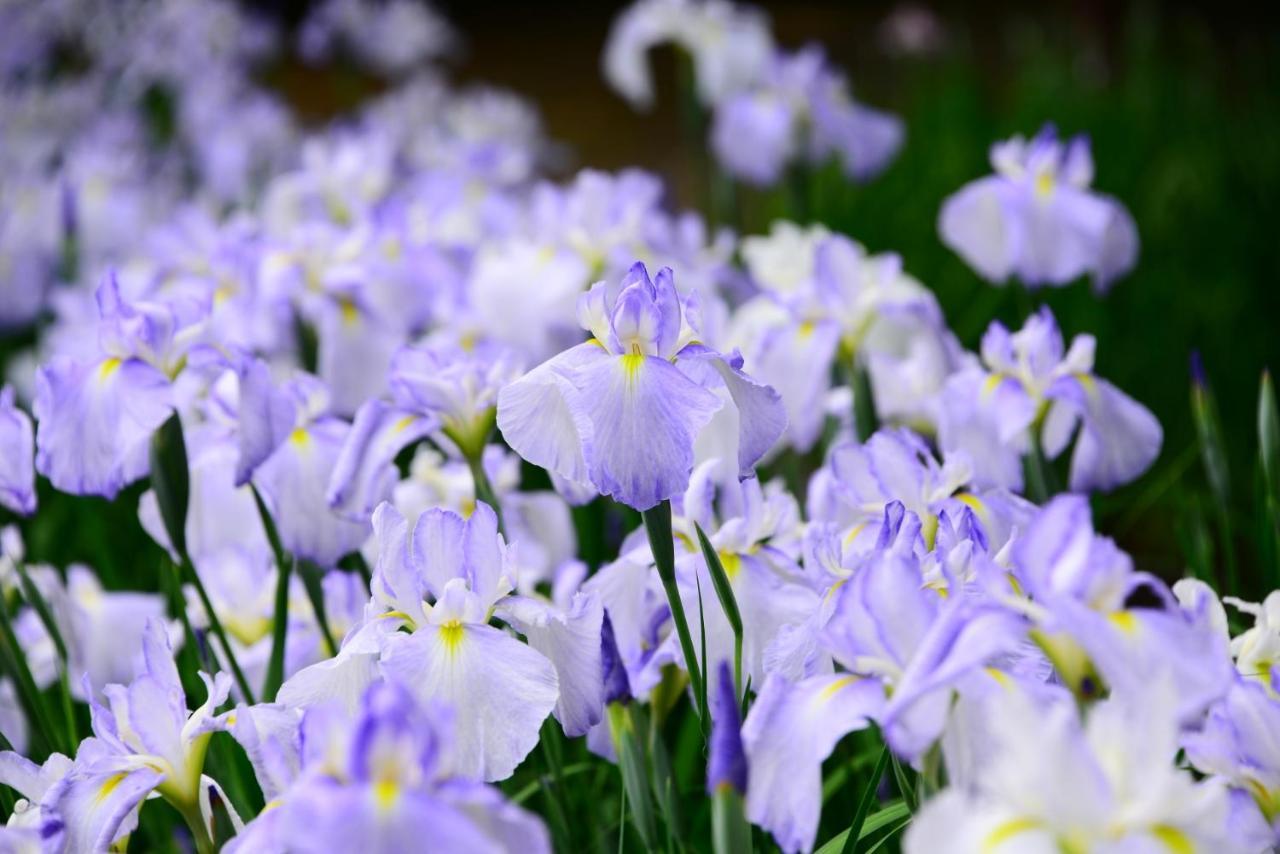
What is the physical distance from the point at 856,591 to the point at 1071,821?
0.75ft

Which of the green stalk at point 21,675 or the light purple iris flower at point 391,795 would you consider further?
the green stalk at point 21,675

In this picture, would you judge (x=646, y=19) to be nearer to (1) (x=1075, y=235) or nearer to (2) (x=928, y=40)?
(1) (x=1075, y=235)

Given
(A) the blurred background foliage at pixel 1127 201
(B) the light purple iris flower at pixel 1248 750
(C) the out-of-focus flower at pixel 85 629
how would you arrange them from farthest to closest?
1. (A) the blurred background foliage at pixel 1127 201
2. (C) the out-of-focus flower at pixel 85 629
3. (B) the light purple iris flower at pixel 1248 750

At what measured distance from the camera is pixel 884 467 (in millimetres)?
1341

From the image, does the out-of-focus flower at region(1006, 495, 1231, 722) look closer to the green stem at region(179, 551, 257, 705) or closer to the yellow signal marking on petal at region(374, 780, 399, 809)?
the yellow signal marking on petal at region(374, 780, 399, 809)

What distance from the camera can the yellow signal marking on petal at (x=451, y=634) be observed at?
1.09 meters

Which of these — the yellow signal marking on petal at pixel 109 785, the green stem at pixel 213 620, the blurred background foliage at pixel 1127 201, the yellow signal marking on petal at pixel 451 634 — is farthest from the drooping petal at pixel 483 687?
the blurred background foliage at pixel 1127 201

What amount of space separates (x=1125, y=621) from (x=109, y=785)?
814mm

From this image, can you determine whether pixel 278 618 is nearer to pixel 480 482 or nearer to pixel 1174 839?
pixel 480 482

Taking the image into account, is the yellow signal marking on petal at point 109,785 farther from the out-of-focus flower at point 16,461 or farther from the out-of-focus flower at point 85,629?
the out-of-focus flower at point 85,629

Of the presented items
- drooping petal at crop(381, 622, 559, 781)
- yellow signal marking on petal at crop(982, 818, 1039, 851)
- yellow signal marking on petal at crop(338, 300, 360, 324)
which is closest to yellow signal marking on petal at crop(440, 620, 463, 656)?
drooping petal at crop(381, 622, 559, 781)

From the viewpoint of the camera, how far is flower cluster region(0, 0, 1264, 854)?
33.7 inches

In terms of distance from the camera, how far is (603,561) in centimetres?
208

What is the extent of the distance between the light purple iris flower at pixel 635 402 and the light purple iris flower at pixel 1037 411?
1.52 ft
